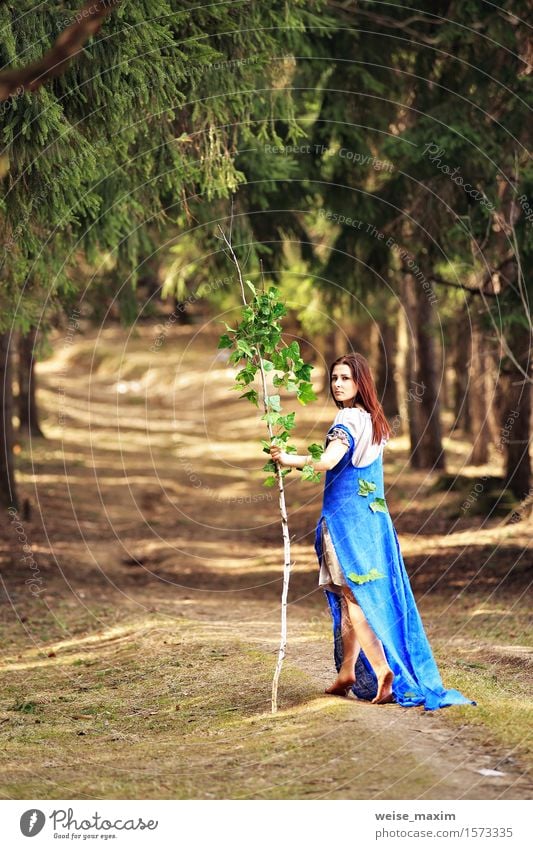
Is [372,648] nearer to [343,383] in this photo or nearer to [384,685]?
[384,685]

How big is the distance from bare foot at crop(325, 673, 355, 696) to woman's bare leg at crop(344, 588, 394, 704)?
282 millimetres

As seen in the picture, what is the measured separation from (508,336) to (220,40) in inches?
222

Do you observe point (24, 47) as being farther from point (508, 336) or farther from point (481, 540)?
point (481, 540)

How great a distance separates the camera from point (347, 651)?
6.88m

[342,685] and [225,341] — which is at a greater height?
[225,341]

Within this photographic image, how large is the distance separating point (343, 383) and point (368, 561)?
1168 mm

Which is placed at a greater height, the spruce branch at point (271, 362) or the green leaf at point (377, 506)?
the spruce branch at point (271, 362)

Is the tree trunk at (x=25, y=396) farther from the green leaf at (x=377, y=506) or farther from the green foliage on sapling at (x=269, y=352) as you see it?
the green leaf at (x=377, y=506)

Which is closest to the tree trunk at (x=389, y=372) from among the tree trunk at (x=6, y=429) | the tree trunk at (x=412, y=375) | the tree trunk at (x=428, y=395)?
the tree trunk at (x=412, y=375)

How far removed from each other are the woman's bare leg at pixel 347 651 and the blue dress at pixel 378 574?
0.18 meters

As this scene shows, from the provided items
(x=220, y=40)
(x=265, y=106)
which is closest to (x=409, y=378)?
(x=265, y=106)

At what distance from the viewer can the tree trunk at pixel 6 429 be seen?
17.9 metres

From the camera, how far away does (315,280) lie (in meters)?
15.2

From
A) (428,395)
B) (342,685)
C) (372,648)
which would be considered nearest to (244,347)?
(372,648)
